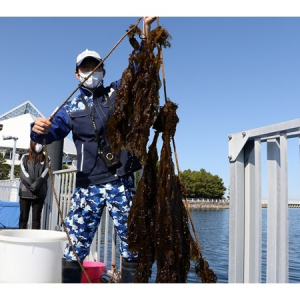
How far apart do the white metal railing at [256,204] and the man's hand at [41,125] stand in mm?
1207

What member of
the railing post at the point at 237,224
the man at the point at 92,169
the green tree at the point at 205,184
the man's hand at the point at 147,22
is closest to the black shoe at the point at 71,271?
the man at the point at 92,169

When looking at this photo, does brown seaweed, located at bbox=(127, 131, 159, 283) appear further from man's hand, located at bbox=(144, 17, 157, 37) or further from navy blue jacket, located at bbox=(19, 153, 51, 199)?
navy blue jacket, located at bbox=(19, 153, 51, 199)

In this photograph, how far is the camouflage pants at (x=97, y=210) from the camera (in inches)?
97.3

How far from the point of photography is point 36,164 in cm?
550

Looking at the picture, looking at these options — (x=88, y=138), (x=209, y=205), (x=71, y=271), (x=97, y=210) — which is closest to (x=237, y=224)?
(x=97, y=210)

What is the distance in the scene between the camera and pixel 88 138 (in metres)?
2.57

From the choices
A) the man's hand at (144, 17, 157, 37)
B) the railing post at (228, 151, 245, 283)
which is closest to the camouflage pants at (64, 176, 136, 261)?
the railing post at (228, 151, 245, 283)

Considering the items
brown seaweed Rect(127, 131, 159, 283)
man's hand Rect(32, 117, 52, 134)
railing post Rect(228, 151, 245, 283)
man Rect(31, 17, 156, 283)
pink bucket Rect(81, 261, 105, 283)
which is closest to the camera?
brown seaweed Rect(127, 131, 159, 283)

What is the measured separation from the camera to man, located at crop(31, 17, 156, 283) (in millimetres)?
2480

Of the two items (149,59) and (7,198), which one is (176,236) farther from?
(7,198)

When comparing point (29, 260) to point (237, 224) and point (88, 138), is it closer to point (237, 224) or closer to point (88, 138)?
point (88, 138)

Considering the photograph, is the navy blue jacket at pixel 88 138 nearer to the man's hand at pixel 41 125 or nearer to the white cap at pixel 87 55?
the man's hand at pixel 41 125

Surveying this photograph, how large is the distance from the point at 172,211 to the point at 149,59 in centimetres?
86

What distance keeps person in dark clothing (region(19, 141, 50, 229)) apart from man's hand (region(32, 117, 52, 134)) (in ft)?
10.2
